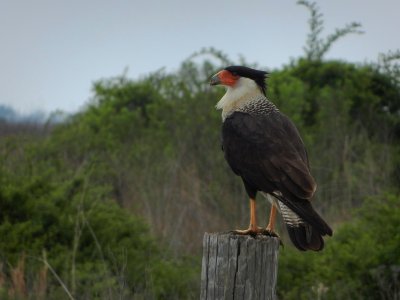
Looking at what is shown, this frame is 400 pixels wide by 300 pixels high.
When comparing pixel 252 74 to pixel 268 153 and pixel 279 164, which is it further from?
pixel 279 164

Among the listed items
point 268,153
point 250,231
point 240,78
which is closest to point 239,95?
point 240,78

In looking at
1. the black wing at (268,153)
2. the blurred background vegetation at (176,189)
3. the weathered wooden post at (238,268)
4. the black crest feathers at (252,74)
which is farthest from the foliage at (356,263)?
the weathered wooden post at (238,268)

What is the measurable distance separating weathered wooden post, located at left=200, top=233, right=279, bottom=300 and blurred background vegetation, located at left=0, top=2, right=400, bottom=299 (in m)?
0.69

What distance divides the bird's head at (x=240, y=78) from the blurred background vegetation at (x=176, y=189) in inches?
53.0

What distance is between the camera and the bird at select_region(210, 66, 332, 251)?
16.6 ft

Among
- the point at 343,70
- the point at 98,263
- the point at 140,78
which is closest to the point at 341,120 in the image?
the point at 343,70

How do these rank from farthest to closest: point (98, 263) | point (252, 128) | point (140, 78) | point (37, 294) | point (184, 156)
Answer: point (140, 78), point (184, 156), point (98, 263), point (37, 294), point (252, 128)

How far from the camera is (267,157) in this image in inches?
215

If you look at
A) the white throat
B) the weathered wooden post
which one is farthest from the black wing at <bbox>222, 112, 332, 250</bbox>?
the weathered wooden post

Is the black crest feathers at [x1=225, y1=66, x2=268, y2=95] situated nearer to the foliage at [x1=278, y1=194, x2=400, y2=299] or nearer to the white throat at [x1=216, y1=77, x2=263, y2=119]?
the white throat at [x1=216, y1=77, x2=263, y2=119]

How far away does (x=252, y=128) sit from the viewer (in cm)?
566

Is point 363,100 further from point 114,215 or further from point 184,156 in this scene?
point 114,215

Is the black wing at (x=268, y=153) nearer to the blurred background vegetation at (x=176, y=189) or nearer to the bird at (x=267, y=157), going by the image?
the bird at (x=267, y=157)

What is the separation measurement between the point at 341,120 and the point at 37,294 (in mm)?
7881
